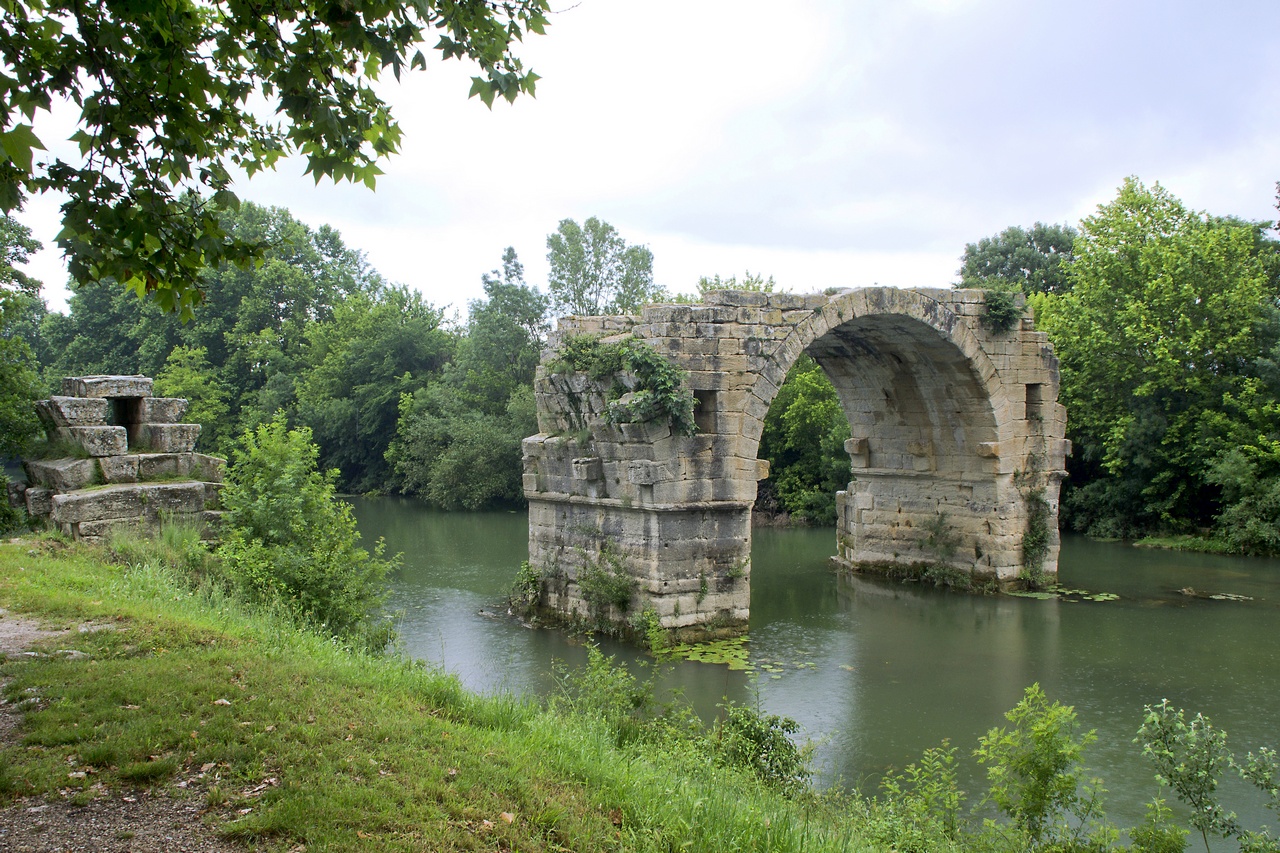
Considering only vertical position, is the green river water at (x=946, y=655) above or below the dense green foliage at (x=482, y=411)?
below

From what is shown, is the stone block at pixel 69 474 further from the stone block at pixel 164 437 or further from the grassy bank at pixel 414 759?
the grassy bank at pixel 414 759

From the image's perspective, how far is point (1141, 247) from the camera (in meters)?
19.9

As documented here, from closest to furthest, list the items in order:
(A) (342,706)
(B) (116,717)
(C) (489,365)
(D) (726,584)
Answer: (B) (116,717) < (A) (342,706) < (D) (726,584) < (C) (489,365)

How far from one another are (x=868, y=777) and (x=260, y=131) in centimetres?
630

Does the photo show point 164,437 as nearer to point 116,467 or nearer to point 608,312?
point 116,467

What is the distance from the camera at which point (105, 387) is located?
9.81m

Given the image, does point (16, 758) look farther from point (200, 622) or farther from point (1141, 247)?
point (1141, 247)

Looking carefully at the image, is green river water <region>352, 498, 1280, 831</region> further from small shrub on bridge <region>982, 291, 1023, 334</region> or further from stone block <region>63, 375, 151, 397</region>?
small shrub on bridge <region>982, 291, 1023, 334</region>

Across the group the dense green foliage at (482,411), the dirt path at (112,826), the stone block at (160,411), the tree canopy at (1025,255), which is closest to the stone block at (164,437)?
the stone block at (160,411)

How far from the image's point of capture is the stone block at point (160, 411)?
993cm

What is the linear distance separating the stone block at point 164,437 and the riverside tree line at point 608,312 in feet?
1.91

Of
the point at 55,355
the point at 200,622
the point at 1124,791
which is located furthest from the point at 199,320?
the point at 1124,791

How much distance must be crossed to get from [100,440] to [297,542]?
217 cm

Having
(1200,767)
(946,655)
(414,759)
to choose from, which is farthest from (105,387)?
(1200,767)
